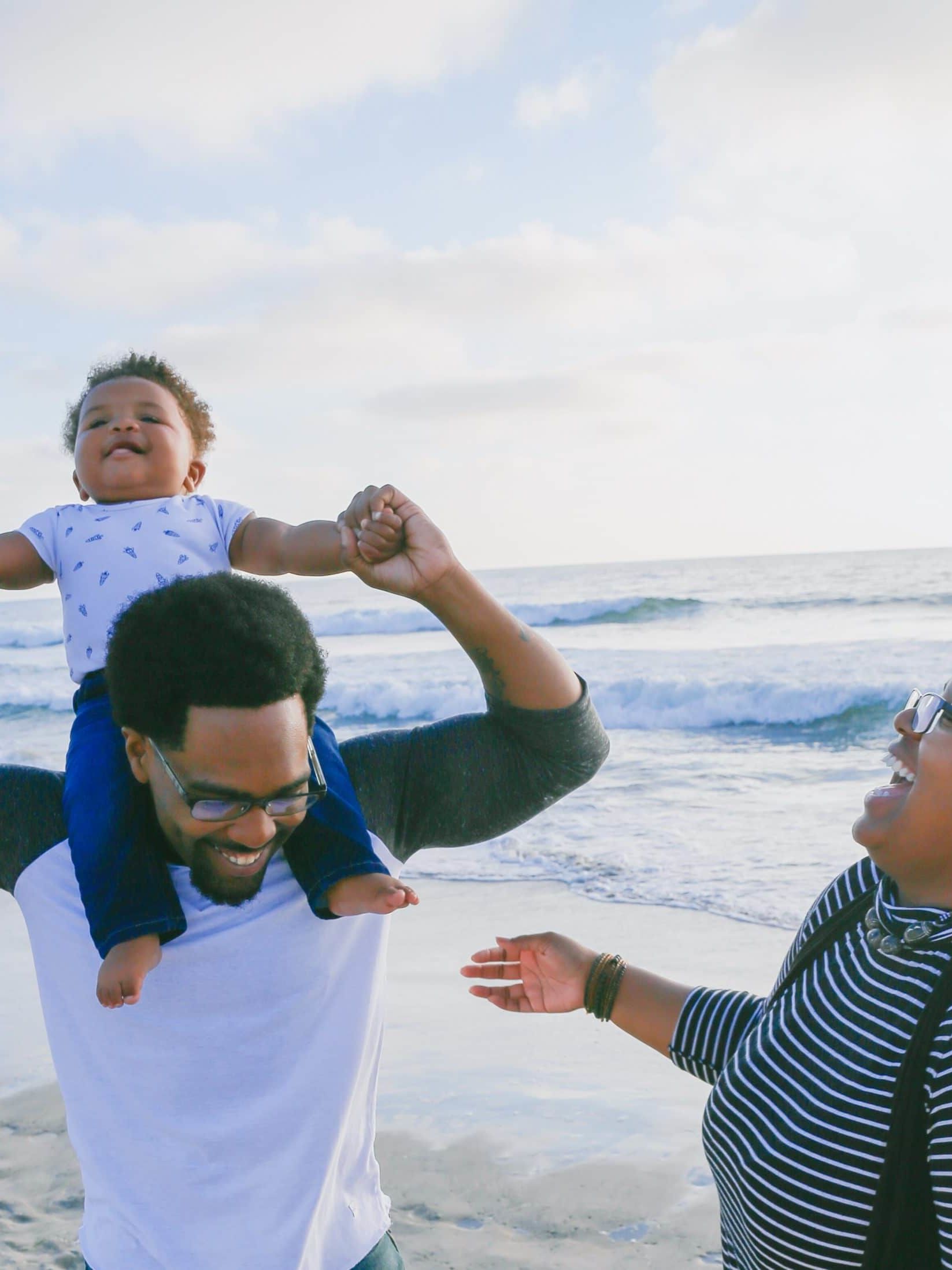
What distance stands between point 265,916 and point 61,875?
14.4 inches

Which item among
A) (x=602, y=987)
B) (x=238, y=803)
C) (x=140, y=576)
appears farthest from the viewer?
(x=140, y=576)

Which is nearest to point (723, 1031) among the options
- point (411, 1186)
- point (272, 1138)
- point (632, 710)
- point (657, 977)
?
point (657, 977)

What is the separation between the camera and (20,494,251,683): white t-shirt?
8.49 feet

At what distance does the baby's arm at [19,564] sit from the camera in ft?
8.93

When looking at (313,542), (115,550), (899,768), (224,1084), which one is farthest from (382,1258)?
(115,550)

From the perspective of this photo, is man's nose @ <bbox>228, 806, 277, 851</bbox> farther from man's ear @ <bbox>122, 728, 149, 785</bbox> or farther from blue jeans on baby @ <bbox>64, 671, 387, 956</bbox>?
man's ear @ <bbox>122, 728, 149, 785</bbox>

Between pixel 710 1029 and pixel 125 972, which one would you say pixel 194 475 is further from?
pixel 710 1029

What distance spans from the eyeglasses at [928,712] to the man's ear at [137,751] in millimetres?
1266

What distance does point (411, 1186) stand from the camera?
3.87 metres

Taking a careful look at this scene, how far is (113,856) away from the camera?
186 cm

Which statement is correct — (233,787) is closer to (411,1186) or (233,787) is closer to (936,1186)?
(936,1186)

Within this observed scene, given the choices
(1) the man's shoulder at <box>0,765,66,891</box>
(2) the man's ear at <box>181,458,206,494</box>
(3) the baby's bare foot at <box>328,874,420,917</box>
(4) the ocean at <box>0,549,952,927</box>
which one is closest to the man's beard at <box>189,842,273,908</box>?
(3) the baby's bare foot at <box>328,874,420,917</box>

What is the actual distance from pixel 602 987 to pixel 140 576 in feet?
4.51

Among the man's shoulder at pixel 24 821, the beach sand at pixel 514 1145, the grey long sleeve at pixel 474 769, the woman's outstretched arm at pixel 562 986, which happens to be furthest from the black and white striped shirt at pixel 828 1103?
the beach sand at pixel 514 1145
